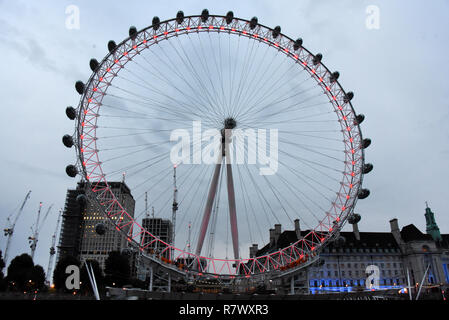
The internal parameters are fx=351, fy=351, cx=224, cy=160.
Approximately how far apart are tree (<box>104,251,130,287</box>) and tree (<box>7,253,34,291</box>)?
56.4ft

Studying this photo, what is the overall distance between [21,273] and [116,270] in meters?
21.0

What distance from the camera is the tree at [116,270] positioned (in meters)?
85.6

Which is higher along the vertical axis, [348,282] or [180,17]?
[180,17]

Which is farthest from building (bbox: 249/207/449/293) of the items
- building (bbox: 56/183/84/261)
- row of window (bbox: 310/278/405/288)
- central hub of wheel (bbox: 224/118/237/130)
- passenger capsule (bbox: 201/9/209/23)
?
building (bbox: 56/183/84/261)

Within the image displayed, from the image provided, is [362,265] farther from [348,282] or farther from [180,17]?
[180,17]

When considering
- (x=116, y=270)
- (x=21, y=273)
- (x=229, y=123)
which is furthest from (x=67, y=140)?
(x=21, y=273)

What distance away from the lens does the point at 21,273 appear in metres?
81.1

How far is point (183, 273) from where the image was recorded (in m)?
47.2

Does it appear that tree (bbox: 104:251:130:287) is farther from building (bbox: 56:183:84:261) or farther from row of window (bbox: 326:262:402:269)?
building (bbox: 56:183:84:261)

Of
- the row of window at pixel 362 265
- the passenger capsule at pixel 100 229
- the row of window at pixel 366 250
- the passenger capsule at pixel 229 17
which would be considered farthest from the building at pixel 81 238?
the passenger capsule at pixel 229 17

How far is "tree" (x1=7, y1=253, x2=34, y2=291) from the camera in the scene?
265 feet
